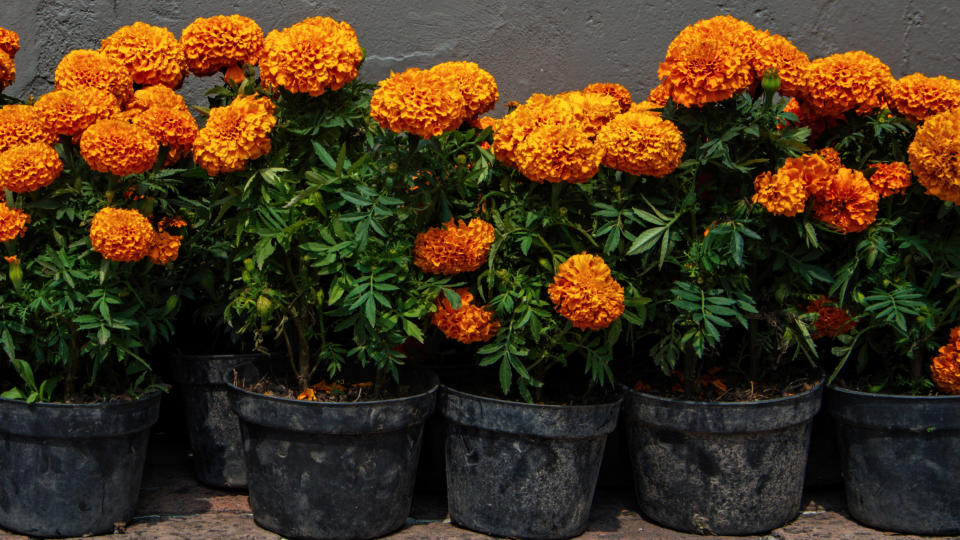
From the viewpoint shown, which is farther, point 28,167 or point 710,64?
point 710,64

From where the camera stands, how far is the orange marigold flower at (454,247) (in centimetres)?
286

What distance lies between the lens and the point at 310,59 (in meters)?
2.82

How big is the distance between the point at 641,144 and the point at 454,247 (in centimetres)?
61

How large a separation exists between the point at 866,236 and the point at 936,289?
1.23 ft

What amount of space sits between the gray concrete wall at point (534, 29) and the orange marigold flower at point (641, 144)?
1.21m

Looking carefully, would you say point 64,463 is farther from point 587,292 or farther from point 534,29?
point 534,29

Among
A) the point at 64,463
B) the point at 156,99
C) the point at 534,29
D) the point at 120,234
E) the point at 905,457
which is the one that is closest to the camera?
the point at 120,234

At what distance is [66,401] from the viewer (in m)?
2.99

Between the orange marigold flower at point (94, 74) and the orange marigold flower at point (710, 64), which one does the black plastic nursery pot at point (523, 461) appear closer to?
the orange marigold flower at point (710, 64)

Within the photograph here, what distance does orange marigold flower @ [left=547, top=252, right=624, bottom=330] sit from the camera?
2752 mm

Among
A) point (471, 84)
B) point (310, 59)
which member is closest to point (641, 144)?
point (471, 84)

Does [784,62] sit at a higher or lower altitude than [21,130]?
higher

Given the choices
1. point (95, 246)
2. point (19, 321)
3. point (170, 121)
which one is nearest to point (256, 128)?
point (170, 121)

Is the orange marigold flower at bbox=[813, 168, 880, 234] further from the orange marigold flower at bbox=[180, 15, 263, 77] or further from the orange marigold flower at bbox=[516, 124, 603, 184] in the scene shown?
the orange marigold flower at bbox=[180, 15, 263, 77]
